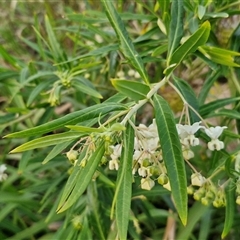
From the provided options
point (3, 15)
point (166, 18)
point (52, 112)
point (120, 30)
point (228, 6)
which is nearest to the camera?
point (120, 30)

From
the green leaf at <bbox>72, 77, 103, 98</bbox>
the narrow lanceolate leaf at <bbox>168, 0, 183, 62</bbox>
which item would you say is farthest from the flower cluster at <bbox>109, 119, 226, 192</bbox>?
the green leaf at <bbox>72, 77, 103, 98</bbox>

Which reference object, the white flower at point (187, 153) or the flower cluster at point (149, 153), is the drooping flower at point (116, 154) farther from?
the white flower at point (187, 153)

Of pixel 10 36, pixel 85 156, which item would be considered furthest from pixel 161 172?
pixel 10 36

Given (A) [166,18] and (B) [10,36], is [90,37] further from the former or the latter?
(B) [10,36]

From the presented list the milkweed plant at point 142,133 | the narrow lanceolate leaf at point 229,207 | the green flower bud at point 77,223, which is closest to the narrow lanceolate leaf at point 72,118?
the milkweed plant at point 142,133

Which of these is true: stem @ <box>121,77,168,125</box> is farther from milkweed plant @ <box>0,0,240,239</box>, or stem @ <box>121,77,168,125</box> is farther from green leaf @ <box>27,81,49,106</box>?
green leaf @ <box>27,81,49,106</box>

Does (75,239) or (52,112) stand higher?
(52,112)
